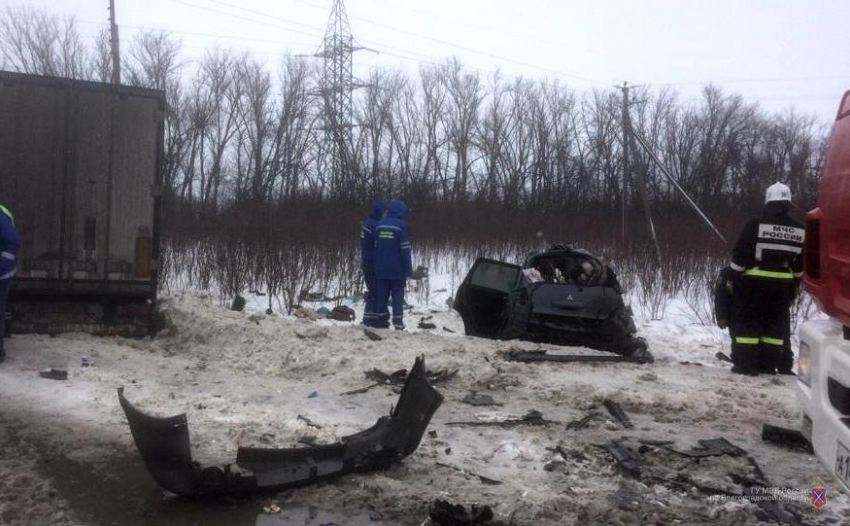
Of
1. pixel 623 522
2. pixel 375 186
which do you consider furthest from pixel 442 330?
pixel 375 186

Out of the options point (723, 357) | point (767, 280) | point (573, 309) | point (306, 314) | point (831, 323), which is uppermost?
point (767, 280)

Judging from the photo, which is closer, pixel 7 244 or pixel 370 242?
pixel 7 244

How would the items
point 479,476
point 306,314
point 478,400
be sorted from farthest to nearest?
point 306,314 < point 478,400 < point 479,476

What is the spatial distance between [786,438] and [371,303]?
22.8 feet

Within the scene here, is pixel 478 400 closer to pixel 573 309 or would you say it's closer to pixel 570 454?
pixel 570 454

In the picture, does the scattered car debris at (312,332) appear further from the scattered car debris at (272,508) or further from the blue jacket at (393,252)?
the scattered car debris at (272,508)

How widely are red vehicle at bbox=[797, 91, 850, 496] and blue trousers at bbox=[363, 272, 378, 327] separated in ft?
25.7

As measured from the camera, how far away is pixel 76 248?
866 centimetres

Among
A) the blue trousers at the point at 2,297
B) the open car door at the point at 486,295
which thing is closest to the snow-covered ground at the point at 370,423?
the blue trousers at the point at 2,297

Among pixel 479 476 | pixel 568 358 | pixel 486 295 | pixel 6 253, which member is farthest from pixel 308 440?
pixel 486 295

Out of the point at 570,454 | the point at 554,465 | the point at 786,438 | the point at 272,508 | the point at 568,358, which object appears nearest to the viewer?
the point at 272,508

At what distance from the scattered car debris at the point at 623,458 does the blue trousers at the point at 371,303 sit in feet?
20.0

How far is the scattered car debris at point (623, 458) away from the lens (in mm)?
4963

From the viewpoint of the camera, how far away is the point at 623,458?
16.9 ft
